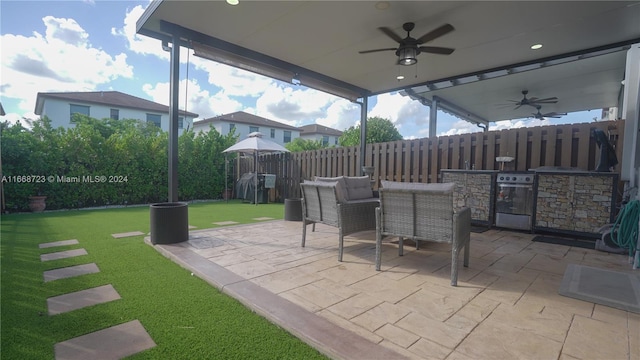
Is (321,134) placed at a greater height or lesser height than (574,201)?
greater

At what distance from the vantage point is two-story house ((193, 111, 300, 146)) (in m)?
26.2

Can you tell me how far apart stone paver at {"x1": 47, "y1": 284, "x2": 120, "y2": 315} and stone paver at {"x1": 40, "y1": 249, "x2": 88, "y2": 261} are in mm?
1303

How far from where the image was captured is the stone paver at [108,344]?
4.73ft

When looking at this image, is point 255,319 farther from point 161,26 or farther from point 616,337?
point 161,26

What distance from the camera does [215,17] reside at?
13.0 feet

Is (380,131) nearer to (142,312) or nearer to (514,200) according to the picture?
(514,200)

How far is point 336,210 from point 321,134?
33.1m

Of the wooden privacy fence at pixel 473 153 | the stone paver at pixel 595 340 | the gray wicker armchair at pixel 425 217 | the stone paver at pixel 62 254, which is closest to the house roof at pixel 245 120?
the wooden privacy fence at pixel 473 153

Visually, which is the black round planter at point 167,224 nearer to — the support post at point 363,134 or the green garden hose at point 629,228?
the support post at point 363,134

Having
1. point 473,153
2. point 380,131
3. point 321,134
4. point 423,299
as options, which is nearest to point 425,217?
point 423,299

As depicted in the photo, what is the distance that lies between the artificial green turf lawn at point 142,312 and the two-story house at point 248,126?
73.3 ft

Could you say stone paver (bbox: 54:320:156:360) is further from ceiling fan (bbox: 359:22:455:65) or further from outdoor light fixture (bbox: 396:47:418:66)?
outdoor light fixture (bbox: 396:47:418:66)

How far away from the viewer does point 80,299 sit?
2078 mm

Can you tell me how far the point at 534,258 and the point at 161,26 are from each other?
5.75 meters
